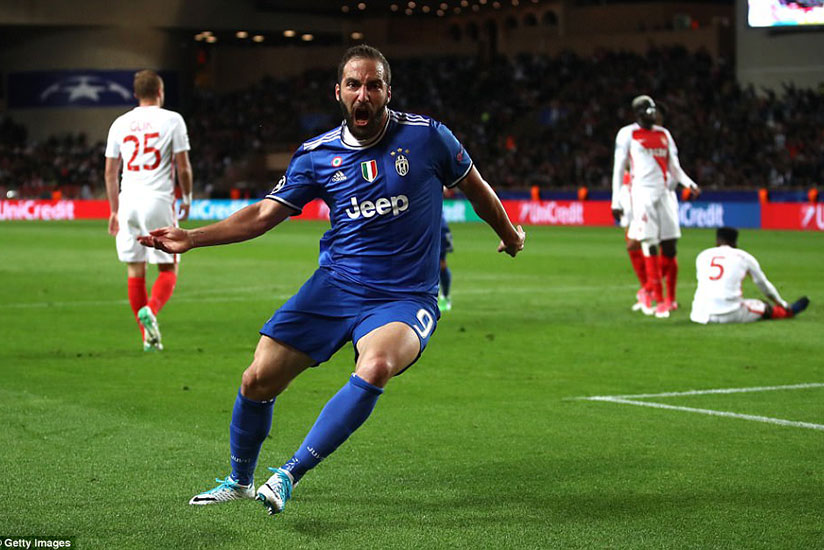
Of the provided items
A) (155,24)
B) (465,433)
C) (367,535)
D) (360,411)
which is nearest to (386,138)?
(360,411)

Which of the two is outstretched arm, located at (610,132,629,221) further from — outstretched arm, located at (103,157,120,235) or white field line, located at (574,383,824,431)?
outstretched arm, located at (103,157,120,235)

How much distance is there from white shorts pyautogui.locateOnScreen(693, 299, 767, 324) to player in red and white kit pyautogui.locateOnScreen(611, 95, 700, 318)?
98 centimetres

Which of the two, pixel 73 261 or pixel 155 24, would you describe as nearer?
pixel 73 261

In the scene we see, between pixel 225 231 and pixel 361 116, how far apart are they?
30.4 inches

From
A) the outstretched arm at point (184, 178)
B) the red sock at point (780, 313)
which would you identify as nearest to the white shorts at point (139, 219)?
the outstretched arm at point (184, 178)

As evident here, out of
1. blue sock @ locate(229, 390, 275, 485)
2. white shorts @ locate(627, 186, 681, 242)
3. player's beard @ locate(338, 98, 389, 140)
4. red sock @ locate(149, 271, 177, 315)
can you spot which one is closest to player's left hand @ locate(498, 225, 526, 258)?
player's beard @ locate(338, 98, 389, 140)

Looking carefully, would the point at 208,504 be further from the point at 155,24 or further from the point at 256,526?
the point at 155,24

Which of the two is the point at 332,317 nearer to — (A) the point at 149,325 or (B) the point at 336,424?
(B) the point at 336,424

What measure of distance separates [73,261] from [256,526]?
19928 millimetres

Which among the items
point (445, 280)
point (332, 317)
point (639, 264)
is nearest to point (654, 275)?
point (639, 264)

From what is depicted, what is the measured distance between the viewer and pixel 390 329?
577 cm

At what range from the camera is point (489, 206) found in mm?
6172

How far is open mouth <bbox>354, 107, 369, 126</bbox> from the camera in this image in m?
5.78

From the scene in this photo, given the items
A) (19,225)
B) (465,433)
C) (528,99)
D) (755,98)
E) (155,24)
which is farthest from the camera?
(155,24)
